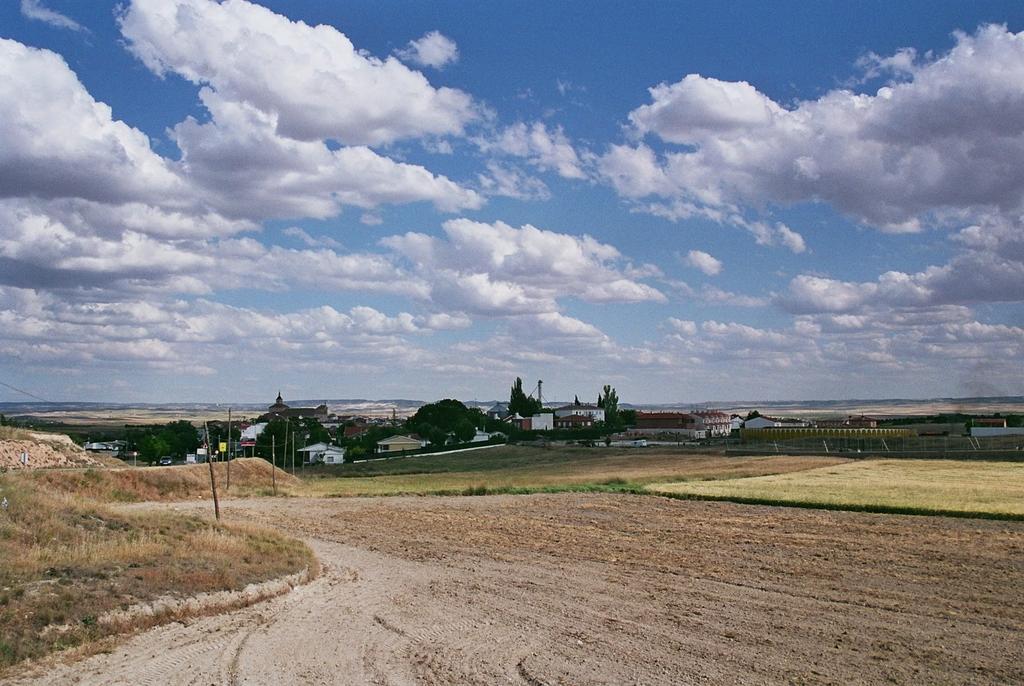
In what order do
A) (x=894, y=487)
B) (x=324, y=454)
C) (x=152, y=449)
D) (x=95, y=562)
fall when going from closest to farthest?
(x=95, y=562) < (x=894, y=487) < (x=152, y=449) < (x=324, y=454)

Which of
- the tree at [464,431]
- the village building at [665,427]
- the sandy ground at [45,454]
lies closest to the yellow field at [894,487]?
the sandy ground at [45,454]

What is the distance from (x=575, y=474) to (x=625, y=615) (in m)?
63.8

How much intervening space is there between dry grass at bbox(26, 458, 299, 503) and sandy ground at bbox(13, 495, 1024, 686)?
24.1 metres

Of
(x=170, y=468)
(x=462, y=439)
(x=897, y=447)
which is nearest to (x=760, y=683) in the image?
(x=170, y=468)

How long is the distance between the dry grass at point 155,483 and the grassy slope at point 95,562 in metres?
20.1

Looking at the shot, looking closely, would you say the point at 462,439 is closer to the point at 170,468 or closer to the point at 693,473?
the point at 693,473

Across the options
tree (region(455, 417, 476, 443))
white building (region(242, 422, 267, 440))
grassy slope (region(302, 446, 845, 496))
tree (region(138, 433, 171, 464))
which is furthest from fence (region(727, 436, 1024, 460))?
white building (region(242, 422, 267, 440))

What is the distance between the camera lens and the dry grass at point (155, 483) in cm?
5153

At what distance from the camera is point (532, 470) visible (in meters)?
93.2

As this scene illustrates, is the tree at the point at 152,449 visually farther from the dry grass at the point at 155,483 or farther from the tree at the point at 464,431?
the dry grass at the point at 155,483

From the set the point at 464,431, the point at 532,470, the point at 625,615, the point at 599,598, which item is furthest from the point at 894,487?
the point at 464,431

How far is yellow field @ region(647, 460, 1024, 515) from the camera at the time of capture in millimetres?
43031

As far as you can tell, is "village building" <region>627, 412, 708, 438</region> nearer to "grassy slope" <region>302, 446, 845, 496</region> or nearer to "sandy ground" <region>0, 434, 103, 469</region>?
"grassy slope" <region>302, 446, 845, 496</region>

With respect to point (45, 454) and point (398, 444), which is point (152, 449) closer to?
point (398, 444)
